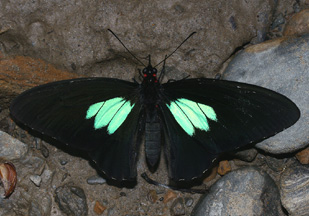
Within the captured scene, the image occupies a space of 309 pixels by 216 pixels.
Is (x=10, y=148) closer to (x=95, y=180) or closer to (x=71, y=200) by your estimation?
(x=71, y=200)

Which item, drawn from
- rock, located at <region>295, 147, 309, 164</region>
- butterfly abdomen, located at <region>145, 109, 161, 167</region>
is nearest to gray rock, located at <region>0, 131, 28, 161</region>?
butterfly abdomen, located at <region>145, 109, 161, 167</region>

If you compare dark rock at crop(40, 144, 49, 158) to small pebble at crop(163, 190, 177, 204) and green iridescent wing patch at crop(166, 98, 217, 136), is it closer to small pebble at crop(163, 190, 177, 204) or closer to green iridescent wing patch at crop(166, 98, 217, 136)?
small pebble at crop(163, 190, 177, 204)

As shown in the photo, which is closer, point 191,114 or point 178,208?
point 191,114

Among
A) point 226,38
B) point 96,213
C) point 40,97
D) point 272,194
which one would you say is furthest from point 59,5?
point 272,194

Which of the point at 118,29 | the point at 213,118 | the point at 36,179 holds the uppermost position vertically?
the point at 118,29

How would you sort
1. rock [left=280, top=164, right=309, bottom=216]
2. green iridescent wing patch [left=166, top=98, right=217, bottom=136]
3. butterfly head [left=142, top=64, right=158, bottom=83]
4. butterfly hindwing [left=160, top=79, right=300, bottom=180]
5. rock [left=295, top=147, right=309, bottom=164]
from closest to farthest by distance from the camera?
butterfly hindwing [left=160, top=79, right=300, bottom=180] → green iridescent wing patch [left=166, top=98, right=217, bottom=136] → butterfly head [left=142, top=64, right=158, bottom=83] → rock [left=280, top=164, right=309, bottom=216] → rock [left=295, top=147, right=309, bottom=164]

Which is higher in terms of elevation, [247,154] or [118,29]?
[118,29]

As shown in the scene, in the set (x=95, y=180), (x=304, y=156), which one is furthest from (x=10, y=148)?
(x=304, y=156)

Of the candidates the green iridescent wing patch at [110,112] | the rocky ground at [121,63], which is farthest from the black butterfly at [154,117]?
the rocky ground at [121,63]
